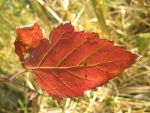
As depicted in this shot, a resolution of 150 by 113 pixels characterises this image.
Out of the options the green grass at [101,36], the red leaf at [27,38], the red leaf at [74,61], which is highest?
the green grass at [101,36]

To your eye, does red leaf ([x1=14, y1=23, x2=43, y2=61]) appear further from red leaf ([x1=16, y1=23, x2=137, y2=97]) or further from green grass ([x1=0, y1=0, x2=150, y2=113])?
green grass ([x1=0, y1=0, x2=150, y2=113])

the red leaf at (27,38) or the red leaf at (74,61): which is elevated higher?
the red leaf at (27,38)

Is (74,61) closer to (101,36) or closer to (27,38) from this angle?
(27,38)

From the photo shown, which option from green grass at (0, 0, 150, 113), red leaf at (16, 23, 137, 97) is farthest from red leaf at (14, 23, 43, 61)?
green grass at (0, 0, 150, 113)

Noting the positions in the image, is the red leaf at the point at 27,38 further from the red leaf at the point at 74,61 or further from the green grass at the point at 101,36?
the green grass at the point at 101,36

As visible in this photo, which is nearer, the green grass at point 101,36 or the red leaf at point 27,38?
the red leaf at point 27,38

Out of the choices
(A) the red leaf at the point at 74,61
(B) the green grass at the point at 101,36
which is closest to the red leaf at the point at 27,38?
(A) the red leaf at the point at 74,61
